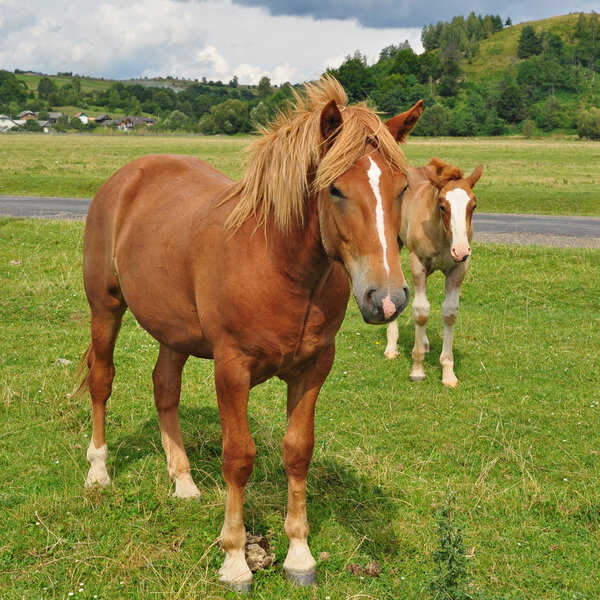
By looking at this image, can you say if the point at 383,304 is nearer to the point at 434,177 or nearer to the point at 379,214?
the point at 379,214

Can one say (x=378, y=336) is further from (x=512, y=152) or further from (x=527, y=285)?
(x=512, y=152)

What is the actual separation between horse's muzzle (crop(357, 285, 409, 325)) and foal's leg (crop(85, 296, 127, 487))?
317cm

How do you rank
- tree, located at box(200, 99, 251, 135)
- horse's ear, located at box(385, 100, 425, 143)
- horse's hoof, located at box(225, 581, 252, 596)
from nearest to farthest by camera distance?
horse's ear, located at box(385, 100, 425, 143) → horse's hoof, located at box(225, 581, 252, 596) → tree, located at box(200, 99, 251, 135)

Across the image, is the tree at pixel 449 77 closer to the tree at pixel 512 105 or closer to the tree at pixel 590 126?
the tree at pixel 512 105

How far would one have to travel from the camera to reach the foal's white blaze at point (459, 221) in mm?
7539

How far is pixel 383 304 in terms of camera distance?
3.12 metres

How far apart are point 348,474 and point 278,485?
61 cm

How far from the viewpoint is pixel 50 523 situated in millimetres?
4867

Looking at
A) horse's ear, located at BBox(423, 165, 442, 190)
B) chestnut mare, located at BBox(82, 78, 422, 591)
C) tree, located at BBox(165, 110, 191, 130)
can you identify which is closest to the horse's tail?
chestnut mare, located at BBox(82, 78, 422, 591)

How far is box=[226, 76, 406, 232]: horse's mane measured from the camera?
11.1 feet

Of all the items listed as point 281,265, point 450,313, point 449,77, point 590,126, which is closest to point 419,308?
point 450,313

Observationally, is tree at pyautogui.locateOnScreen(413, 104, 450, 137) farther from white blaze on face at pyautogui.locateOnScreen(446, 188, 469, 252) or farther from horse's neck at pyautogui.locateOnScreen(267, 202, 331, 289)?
horse's neck at pyautogui.locateOnScreen(267, 202, 331, 289)

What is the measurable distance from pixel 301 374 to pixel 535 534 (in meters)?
2.19

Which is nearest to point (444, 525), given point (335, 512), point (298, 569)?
point (298, 569)
